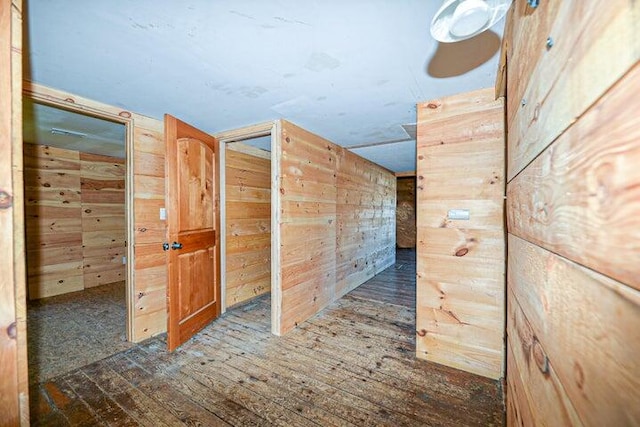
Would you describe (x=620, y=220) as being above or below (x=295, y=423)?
above

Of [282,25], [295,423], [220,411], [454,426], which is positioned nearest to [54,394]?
[220,411]

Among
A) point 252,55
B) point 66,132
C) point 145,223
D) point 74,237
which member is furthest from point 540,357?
point 74,237

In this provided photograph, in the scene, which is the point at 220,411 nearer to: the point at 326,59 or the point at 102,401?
the point at 102,401

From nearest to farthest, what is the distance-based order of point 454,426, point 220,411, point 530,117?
point 530,117
point 454,426
point 220,411

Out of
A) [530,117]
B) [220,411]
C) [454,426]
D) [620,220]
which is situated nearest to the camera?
[620,220]

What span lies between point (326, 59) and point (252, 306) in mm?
2828

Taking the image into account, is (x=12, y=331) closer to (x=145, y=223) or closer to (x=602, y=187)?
(x=602, y=187)

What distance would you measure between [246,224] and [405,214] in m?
5.86

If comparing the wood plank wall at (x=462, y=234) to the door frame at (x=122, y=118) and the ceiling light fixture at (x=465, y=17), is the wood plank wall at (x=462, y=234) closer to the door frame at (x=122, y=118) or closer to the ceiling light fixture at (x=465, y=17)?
the ceiling light fixture at (x=465, y=17)

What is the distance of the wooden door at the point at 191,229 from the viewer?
6.67 feet

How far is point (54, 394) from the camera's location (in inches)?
64.4

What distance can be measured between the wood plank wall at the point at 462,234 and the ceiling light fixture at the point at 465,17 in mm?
1011

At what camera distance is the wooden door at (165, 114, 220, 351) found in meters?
2.03

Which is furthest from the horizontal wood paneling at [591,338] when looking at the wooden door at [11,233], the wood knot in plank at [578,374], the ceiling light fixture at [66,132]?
the ceiling light fixture at [66,132]
